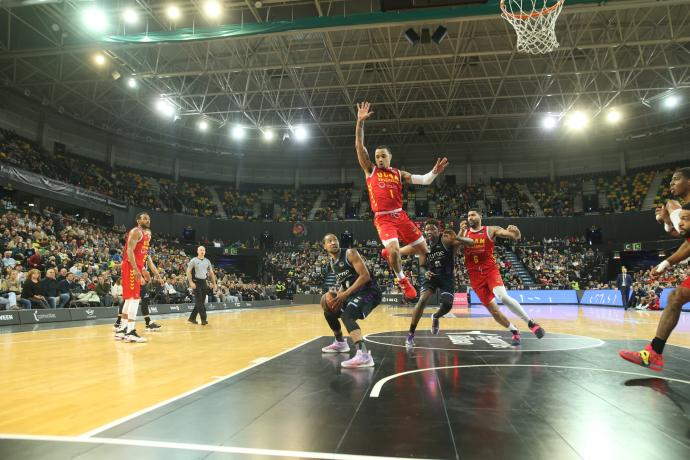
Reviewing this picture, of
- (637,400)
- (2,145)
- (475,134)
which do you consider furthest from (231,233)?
(637,400)

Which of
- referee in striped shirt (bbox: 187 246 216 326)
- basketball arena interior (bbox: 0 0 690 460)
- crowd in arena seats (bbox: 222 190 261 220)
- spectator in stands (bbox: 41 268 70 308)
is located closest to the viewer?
basketball arena interior (bbox: 0 0 690 460)

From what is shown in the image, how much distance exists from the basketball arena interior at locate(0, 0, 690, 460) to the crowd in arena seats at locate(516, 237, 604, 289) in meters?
0.24

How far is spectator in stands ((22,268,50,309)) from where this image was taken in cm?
1180

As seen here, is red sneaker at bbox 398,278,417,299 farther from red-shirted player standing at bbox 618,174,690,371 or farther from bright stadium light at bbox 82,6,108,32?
bright stadium light at bbox 82,6,108,32

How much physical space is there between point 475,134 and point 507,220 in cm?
734

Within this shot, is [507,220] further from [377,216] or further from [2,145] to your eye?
[2,145]

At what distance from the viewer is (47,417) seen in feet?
9.88

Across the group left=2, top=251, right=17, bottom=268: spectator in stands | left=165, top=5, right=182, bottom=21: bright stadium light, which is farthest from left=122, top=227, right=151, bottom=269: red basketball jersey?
left=165, top=5, right=182, bottom=21: bright stadium light

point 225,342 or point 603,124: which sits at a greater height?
point 603,124

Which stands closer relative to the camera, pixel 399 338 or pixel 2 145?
pixel 399 338

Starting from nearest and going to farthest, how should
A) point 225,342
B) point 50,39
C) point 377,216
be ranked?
point 377,216 < point 225,342 < point 50,39

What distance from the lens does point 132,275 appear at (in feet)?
25.6

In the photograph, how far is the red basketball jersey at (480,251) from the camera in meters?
7.09

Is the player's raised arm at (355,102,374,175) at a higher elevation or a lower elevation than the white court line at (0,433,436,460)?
higher
